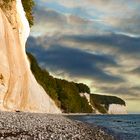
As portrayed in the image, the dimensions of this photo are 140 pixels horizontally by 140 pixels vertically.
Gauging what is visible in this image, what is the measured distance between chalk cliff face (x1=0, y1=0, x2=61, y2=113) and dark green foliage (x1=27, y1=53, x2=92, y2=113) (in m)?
43.6

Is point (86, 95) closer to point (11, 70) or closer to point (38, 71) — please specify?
point (38, 71)

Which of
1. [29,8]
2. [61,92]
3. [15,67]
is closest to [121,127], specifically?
[15,67]

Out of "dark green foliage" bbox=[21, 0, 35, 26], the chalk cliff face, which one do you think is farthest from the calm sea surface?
"dark green foliage" bbox=[21, 0, 35, 26]

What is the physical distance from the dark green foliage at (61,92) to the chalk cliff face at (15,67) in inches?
1717

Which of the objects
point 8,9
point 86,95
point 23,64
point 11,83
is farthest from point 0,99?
point 86,95

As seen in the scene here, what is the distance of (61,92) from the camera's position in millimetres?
147250

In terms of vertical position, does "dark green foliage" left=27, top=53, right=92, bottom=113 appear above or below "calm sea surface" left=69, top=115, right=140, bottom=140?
above

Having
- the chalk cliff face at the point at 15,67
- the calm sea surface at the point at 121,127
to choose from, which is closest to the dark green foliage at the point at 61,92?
the chalk cliff face at the point at 15,67

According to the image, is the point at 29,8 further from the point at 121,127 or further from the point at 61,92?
the point at 61,92

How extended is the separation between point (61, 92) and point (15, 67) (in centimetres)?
8507

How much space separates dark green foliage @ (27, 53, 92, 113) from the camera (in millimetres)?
123156

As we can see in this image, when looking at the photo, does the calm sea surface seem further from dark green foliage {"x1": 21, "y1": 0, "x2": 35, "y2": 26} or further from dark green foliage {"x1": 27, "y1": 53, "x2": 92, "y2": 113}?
dark green foliage {"x1": 27, "y1": 53, "x2": 92, "y2": 113}

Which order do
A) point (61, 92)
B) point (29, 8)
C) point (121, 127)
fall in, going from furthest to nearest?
point (61, 92)
point (29, 8)
point (121, 127)

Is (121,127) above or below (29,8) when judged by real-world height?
below
